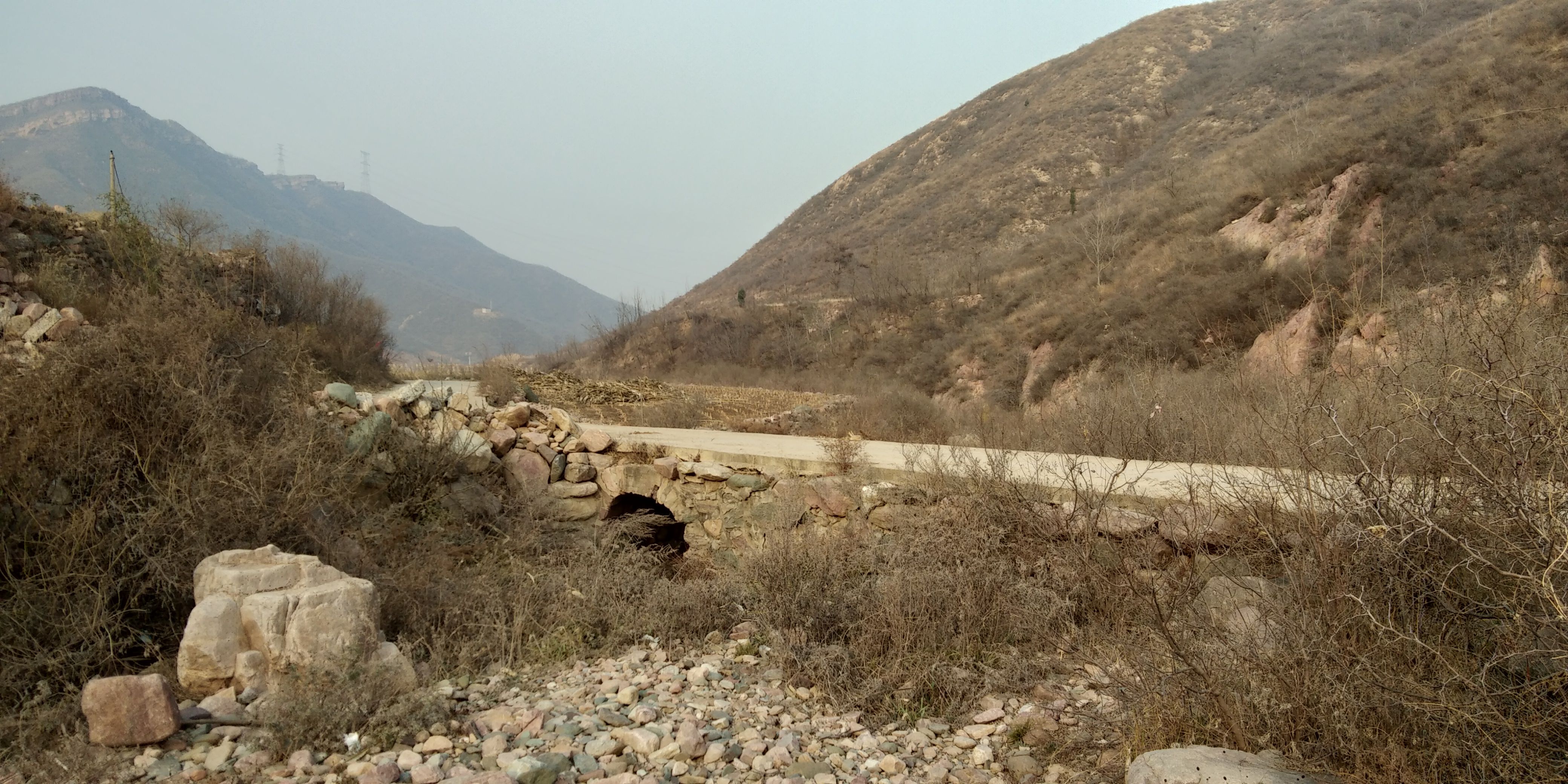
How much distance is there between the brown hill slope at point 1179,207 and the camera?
49.0 feet

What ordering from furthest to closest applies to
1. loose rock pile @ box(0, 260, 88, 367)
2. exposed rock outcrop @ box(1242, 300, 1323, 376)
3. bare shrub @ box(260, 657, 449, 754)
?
exposed rock outcrop @ box(1242, 300, 1323, 376) → loose rock pile @ box(0, 260, 88, 367) → bare shrub @ box(260, 657, 449, 754)

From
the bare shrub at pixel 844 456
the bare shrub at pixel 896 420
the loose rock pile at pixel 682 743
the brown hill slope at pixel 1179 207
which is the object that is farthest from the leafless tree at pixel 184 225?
the brown hill slope at pixel 1179 207

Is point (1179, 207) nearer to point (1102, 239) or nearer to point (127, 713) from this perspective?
point (1102, 239)

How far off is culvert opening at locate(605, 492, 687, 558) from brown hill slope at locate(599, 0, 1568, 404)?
18.7ft

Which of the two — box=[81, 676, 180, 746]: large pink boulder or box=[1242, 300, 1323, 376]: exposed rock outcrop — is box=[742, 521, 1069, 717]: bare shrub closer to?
box=[81, 676, 180, 746]: large pink boulder

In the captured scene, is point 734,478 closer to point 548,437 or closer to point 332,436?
point 548,437

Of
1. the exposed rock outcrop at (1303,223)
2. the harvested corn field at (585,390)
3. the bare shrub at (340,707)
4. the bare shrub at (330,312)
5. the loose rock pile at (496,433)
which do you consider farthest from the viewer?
the bare shrub at (330,312)

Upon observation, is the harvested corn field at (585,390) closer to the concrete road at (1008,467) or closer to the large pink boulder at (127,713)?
the concrete road at (1008,467)

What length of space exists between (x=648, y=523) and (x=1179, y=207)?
65.6 feet

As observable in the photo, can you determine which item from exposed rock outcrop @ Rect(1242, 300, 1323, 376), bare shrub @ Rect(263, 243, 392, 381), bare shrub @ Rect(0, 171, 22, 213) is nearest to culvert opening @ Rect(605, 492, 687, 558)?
exposed rock outcrop @ Rect(1242, 300, 1323, 376)

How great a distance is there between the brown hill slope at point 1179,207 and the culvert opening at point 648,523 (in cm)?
570

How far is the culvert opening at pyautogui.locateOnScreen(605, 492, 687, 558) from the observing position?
23.8 ft

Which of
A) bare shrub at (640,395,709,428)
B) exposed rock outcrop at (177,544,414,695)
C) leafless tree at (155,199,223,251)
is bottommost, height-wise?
bare shrub at (640,395,709,428)

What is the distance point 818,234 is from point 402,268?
150560mm
